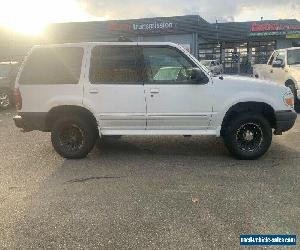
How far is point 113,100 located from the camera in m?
6.30

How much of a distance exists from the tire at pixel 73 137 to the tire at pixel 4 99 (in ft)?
27.4

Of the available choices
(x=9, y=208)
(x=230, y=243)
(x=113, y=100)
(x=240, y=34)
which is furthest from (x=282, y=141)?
(x=240, y=34)

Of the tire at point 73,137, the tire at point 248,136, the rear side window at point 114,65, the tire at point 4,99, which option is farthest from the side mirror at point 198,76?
the tire at point 4,99

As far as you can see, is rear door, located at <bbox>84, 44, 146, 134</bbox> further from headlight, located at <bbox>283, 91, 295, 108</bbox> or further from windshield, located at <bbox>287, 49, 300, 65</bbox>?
windshield, located at <bbox>287, 49, 300, 65</bbox>

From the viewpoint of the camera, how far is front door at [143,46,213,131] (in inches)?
243

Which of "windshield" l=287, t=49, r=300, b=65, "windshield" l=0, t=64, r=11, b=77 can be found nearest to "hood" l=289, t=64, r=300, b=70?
"windshield" l=287, t=49, r=300, b=65

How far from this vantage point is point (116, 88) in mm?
6277

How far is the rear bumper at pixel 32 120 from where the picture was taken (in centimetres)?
649

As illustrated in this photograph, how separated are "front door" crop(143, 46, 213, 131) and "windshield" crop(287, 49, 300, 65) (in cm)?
673

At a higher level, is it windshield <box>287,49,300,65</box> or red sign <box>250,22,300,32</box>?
red sign <box>250,22,300,32</box>

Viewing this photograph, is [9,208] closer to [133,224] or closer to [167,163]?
[133,224]

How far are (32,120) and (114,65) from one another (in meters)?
1.79

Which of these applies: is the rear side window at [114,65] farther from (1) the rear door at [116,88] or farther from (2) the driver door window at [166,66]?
(2) the driver door window at [166,66]

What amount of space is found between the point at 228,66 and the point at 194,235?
1345 inches
